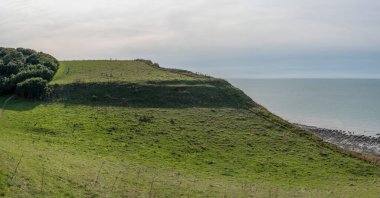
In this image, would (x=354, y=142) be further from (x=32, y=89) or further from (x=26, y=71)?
(x=26, y=71)

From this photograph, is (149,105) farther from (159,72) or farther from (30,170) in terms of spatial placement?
(30,170)

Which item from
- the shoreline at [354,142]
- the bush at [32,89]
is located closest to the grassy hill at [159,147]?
the bush at [32,89]

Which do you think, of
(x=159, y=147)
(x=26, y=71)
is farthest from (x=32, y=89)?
(x=159, y=147)

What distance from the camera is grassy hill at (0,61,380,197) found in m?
28.6

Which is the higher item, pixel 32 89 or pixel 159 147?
pixel 32 89

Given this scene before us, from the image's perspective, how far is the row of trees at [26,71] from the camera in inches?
2413

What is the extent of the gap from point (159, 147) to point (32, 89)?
2663 cm

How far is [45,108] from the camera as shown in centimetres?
5566

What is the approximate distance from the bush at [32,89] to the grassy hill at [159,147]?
6.05 feet

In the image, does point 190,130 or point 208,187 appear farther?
point 190,130

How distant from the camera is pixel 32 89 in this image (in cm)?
6106

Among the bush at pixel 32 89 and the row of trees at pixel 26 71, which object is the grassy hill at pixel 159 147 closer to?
the bush at pixel 32 89

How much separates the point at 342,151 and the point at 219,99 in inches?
894

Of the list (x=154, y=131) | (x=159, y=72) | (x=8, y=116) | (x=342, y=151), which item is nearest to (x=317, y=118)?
(x=159, y=72)
